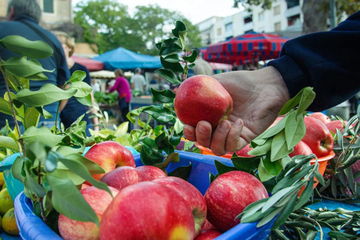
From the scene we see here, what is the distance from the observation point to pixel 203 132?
1074 mm

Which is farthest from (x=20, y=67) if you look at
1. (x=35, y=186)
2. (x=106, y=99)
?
(x=106, y=99)

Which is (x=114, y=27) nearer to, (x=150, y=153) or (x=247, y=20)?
(x=247, y=20)

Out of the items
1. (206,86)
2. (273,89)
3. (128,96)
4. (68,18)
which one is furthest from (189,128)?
(68,18)

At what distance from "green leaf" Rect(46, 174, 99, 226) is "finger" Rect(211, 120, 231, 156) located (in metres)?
0.68

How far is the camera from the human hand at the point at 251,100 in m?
1.13

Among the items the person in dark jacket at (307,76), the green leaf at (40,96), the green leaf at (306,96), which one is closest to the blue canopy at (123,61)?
the person in dark jacket at (307,76)

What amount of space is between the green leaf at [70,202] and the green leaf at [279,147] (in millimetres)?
443

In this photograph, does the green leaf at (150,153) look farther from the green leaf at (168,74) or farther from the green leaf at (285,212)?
the green leaf at (285,212)

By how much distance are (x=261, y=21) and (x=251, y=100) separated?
47683mm

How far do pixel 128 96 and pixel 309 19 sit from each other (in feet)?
16.0

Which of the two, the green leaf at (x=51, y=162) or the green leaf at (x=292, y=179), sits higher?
the green leaf at (x=51, y=162)

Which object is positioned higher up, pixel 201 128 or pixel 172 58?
pixel 172 58

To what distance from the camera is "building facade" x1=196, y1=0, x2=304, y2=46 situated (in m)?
37.3

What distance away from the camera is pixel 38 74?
2.11ft
